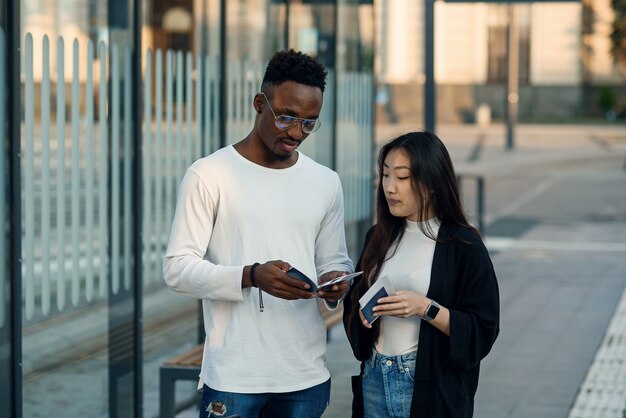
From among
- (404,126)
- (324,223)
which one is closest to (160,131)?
(324,223)

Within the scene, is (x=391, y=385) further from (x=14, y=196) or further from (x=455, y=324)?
(x=14, y=196)

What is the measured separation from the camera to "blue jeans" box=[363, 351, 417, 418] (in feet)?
11.7

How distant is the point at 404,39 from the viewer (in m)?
56.5

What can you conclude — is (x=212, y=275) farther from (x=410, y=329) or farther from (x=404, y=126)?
(x=404, y=126)

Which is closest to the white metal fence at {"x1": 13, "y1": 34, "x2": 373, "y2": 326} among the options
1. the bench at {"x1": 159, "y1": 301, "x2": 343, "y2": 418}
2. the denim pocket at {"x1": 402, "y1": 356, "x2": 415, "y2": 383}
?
the bench at {"x1": 159, "y1": 301, "x2": 343, "y2": 418}

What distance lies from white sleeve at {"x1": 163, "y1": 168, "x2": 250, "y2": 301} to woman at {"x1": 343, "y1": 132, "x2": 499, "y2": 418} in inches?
17.3

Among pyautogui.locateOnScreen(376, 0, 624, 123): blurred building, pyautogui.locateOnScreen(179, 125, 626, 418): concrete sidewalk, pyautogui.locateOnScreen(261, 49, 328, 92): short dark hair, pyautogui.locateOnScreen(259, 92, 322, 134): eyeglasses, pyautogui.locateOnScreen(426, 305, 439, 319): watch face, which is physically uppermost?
pyautogui.locateOnScreen(376, 0, 624, 123): blurred building

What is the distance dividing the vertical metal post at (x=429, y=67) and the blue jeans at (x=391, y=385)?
4305 millimetres

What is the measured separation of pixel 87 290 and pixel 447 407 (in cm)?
224

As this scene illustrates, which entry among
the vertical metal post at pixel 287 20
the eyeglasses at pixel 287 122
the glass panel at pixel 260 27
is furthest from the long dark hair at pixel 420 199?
the vertical metal post at pixel 287 20

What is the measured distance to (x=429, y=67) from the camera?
26.0 feet

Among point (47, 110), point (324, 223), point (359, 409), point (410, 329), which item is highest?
point (47, 110)

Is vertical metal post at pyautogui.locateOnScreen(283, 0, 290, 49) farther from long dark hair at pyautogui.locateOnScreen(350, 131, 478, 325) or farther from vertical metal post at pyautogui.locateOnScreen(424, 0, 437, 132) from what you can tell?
long dark hair at pyautogui.locateOnScreen(350, 131, 478, 325)

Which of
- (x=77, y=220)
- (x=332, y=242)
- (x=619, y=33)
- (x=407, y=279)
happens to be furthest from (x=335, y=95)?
(x=619, y=33)
